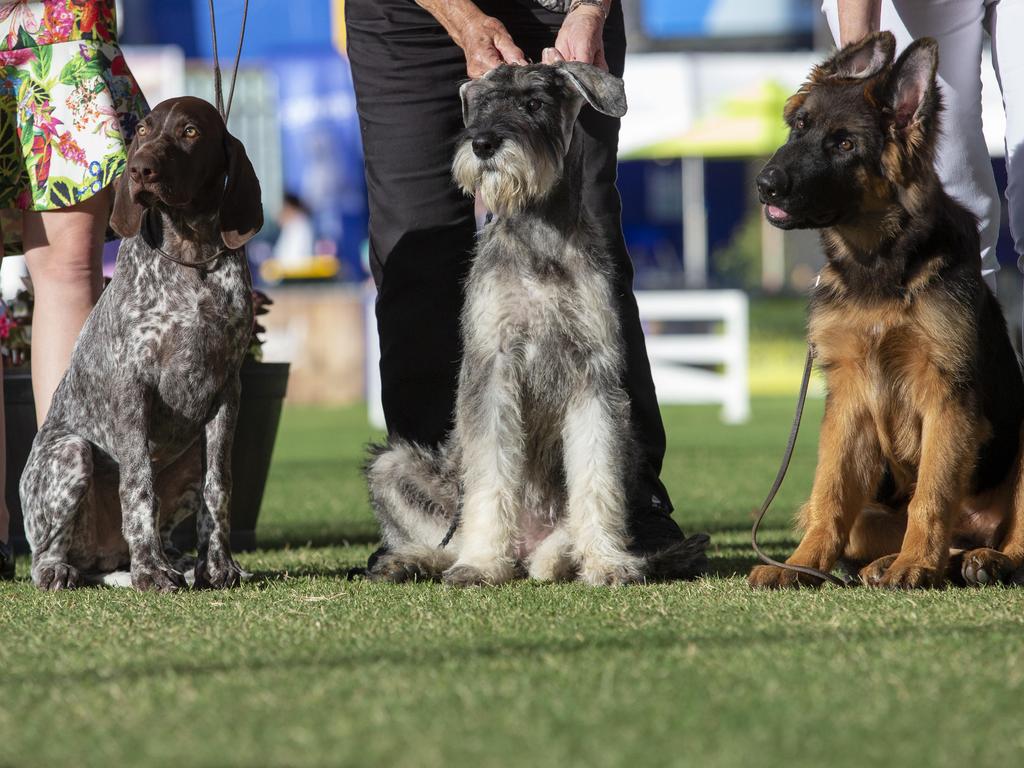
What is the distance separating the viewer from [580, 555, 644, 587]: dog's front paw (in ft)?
13.8

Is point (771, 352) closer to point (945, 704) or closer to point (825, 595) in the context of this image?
point (825, 595)

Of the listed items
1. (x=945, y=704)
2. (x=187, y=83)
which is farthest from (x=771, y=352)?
(x=945, y=704)

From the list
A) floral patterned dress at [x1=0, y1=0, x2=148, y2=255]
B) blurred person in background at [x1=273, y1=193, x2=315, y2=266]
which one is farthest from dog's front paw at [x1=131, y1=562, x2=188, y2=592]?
blurred person in background at [x1=273, y1=193, x2=315, y2=266]

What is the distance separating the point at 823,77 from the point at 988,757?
2623 millimetres

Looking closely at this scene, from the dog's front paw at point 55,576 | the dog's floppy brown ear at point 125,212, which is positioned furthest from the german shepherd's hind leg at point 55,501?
the dog's floppy brown ear at point 125,212

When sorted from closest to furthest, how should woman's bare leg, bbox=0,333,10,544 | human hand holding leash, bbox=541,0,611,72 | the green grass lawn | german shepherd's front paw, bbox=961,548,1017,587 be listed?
the green grass lawn
german shepherd's front paw, bbox=961,548,1017,587
human hand holding leash, bbox=541,0,611,72
woman's bare leg, bbox=0,333,10,544

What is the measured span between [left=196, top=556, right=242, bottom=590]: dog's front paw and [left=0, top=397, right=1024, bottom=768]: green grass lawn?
9cm

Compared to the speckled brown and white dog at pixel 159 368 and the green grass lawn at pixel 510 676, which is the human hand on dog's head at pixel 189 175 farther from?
the green grass lawn at pixel 510 676

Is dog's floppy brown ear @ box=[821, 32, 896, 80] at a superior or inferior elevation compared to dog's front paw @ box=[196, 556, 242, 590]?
superior

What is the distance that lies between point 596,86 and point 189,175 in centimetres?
140

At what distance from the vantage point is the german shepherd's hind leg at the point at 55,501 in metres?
4.39

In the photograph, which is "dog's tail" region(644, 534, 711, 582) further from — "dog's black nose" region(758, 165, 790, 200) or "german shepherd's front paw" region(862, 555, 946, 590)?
"dog's black nose" region(758, 165, 790, 200)

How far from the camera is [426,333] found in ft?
16.2

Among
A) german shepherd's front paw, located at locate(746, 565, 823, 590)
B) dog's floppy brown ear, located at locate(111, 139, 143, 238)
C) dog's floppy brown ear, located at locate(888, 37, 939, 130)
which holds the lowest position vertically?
german shepherd's front paw, located at locate(746, 565, 823, 590)
